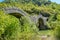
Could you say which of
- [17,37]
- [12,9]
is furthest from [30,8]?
[17,37]

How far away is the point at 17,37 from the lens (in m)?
11.1

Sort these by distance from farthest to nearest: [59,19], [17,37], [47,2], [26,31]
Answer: [47,2] < [59,19] < [26,31] < [17,37]

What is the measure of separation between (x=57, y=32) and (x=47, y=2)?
1688 inches

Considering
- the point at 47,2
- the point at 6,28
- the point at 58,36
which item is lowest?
the point at 58,36

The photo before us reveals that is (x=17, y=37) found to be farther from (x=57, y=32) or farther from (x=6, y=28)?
(x=57, y=32)

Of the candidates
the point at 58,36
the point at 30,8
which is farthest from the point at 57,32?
the point at 30,8

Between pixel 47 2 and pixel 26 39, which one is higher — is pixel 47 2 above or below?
above

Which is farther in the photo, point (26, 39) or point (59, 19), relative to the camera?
point (59, 19)

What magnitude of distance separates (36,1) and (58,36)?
44.2 meters

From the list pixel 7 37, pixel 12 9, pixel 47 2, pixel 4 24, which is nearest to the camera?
pixel 4 24

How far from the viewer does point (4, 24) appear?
381 inches

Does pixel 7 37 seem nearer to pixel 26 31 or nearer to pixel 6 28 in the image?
pixel 6 28

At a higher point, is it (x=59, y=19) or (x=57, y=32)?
(x=59, y=19)

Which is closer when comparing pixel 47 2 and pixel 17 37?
pixel 17 37
